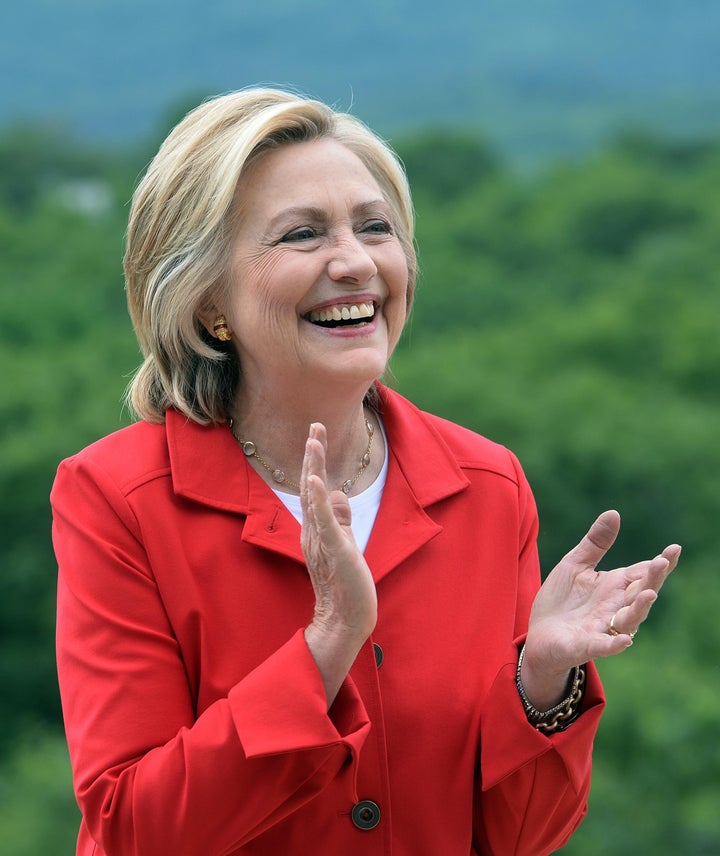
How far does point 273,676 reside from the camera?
1970 mm

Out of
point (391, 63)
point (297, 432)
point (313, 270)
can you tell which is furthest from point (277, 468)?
point (391, 63)

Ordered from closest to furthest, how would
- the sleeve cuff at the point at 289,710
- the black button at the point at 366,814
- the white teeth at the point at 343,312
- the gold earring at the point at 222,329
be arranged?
the sleeve cuff at the point at 289,710, the black button at the point at 366,814, the white teeth at the point at 343,312, the gold earring at the point at 222,329

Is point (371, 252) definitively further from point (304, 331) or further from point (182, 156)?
point (182, 156)

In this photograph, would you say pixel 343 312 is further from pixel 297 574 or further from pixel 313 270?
pixel 297 574

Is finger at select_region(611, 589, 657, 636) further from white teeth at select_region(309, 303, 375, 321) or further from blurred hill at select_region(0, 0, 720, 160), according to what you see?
blurred hill at select_region(0, 0, 720, 160)

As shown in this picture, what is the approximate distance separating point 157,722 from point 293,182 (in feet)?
2.80

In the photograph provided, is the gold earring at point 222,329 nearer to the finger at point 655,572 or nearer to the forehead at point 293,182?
the forehead at point 293,182

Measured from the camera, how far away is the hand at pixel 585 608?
201 centimetres

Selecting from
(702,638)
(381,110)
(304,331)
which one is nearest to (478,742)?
(304,331)

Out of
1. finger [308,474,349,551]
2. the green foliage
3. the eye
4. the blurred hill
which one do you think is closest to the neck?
the eye

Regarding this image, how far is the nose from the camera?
2201 millimetres

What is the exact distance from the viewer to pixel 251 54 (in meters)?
61.6

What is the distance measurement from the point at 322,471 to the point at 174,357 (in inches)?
19.5

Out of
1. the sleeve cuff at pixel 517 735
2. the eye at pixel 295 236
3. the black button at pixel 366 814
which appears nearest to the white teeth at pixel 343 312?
the eye at pixel 295 236
